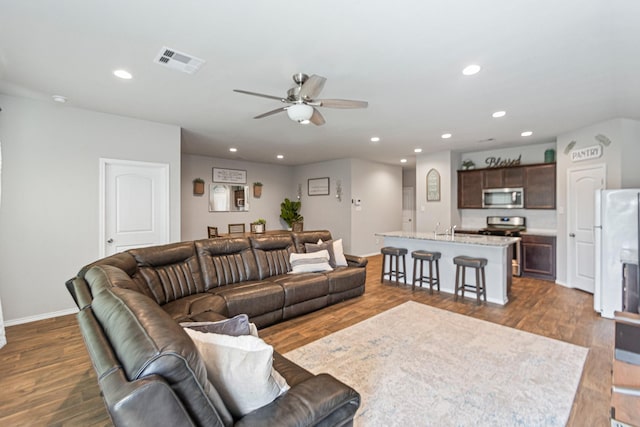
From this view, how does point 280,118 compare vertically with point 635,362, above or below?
above

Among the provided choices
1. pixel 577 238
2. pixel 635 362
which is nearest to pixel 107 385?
pixel 635 362

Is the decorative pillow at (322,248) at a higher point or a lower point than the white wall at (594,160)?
lower

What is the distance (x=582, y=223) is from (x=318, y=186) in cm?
567

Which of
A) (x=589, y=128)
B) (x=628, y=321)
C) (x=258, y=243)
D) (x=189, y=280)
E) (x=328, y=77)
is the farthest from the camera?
(x=589, y=128)

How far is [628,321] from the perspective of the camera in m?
1.43

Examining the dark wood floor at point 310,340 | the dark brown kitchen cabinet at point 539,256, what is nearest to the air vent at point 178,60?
the dark wood floor at point 310,340

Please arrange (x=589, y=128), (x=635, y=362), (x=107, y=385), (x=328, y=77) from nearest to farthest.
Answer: (x=107, y=385), (x=635, y=362), (x=328, y=77), (x=589, y=128)

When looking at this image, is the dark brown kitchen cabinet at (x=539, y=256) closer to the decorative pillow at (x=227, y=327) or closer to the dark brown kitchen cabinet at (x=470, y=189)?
the dark brown kitchen cabinet at (x=470, y=189)

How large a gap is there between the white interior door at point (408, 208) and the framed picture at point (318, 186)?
305cm

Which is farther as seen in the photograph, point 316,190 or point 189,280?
point 316,190

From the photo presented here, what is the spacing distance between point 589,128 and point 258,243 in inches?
212

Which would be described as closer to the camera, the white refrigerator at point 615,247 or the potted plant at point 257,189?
the white refrigerator at point 615,247

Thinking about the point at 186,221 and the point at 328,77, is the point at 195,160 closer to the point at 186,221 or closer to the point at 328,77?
the point at 186,221

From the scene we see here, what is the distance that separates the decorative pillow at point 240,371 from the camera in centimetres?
119
